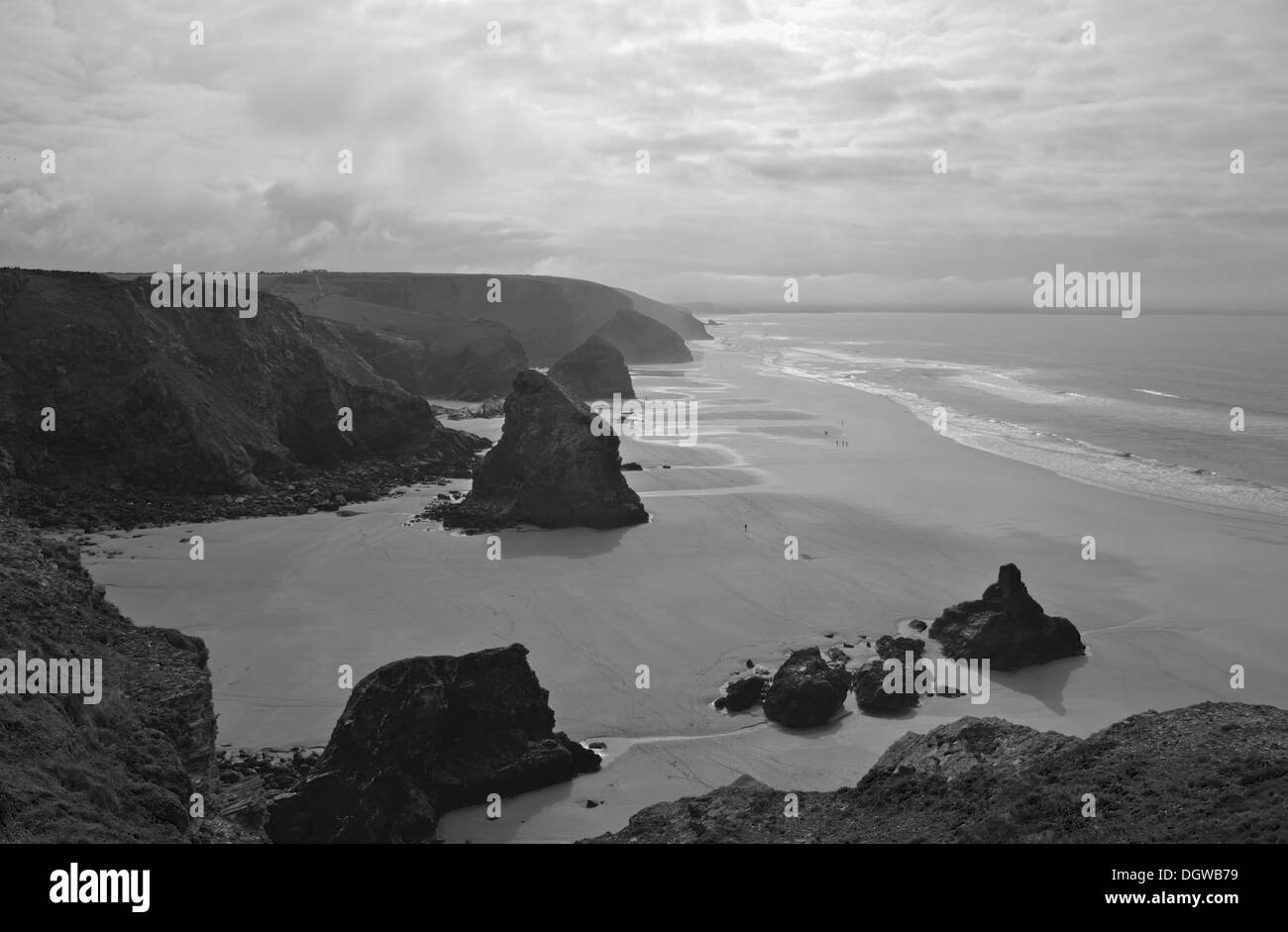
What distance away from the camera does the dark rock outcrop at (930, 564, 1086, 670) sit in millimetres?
24078

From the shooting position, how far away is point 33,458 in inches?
1547

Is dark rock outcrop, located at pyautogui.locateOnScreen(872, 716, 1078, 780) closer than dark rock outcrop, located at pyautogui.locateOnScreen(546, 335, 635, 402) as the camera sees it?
Yes

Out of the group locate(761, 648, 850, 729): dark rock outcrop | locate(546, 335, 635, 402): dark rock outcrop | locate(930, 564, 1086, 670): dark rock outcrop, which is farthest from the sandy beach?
locate(546, 335, 635, 402): dark rock outcrop

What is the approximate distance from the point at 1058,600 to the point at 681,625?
40.0 feet

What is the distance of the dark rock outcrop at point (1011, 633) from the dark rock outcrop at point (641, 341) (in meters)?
98.8

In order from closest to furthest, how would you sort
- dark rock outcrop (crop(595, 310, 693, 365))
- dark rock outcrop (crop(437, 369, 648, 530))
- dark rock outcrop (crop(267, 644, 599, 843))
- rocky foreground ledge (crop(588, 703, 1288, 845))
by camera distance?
1. rocky foreground ledge (crop(588, 703, 1288, 845))
2. dark rock outcrop (crop(267, 644, 599, 843))
3. dark rock outcrop (crop(437, 369, 648, 530))
4. dark rock outcrop (crop(595, 310, 693, 365))

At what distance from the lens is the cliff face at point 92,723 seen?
1001cm

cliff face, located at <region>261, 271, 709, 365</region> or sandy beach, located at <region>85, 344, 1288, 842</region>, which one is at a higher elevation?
cliff face, located at <region>261, 271, 709, 365</region>

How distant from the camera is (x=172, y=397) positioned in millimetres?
42562

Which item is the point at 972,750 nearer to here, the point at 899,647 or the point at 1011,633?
the point at 899,647

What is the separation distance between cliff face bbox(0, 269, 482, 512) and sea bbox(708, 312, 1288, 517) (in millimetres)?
36777

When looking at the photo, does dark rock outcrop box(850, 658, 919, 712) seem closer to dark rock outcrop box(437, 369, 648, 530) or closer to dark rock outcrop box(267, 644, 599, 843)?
dark rock outcrop box(267, 644, 599, 843)
